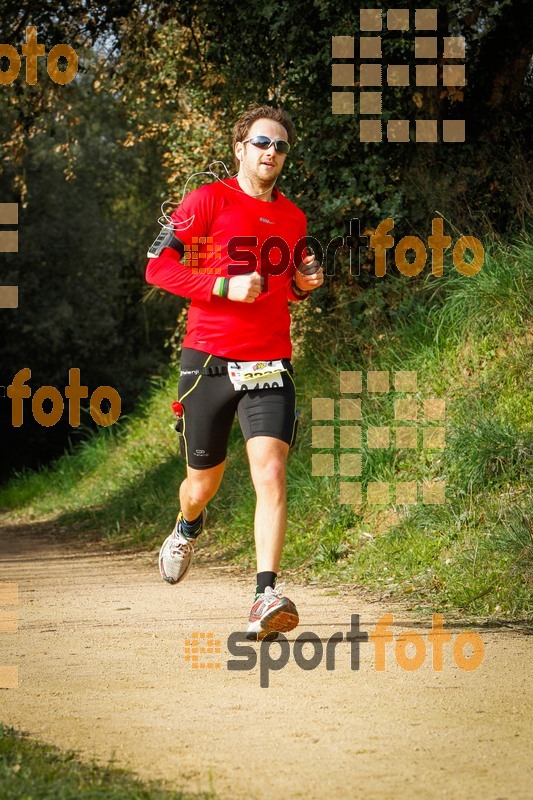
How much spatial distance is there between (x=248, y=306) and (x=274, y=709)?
6.69 feet

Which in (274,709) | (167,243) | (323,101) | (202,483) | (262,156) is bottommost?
(274,709)

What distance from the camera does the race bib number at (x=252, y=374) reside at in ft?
Result: 18.5

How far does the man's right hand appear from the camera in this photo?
Result: 17.7 ft

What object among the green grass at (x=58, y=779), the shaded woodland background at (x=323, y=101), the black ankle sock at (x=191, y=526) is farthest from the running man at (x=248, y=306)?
the shaded woodland background at (x=323, y=101)

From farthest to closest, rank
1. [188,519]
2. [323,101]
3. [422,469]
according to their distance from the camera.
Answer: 1. [323,101]
2. [422,469]
3. [188,519]

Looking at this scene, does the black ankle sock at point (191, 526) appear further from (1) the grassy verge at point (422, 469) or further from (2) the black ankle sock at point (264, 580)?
(1) the grassy verge at point (422, 469)

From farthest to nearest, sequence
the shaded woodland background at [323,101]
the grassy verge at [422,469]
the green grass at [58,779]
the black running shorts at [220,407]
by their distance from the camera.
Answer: the shaded woodland background at [323,101] → the grassy verge at [422,469] → the black running shorts at [220,407] → the green grass at [58,779]

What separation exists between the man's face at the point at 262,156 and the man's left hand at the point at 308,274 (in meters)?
0.43

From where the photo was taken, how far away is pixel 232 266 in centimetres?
566

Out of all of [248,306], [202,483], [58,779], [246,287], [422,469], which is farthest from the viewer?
[422,469]

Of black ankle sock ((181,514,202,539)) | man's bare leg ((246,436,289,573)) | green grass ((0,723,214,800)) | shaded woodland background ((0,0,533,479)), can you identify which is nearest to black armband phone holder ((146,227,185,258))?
man's bare leg ((246,436,289,573))

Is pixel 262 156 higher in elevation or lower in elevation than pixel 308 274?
higher

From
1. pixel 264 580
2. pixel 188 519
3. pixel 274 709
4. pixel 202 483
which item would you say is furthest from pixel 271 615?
pixel 188 519

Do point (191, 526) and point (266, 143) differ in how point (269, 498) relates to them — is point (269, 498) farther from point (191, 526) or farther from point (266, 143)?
point (266, 143)
